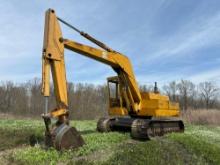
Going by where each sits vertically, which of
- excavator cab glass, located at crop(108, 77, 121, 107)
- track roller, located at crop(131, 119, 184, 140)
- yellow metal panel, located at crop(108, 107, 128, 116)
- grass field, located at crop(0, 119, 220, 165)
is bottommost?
grass field, located at crop(0, 119, 220, 165)

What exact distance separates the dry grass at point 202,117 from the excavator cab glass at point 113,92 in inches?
660

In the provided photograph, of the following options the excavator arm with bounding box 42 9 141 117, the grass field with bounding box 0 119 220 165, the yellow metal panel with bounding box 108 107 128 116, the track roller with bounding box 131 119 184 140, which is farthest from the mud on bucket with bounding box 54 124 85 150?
the yellow metal panel with bounding box 108 107 128 116

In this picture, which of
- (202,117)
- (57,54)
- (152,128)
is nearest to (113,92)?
(152,128)

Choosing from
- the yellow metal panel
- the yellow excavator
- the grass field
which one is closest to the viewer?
the grass field

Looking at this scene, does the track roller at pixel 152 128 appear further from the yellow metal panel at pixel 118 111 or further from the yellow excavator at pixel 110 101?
the yellow metal panel at pixel 118 111

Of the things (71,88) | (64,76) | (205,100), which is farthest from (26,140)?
(205,100)

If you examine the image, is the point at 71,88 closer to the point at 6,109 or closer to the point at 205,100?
the point at 6,109

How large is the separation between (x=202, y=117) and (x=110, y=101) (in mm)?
17555

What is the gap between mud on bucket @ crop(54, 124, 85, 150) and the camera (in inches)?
356

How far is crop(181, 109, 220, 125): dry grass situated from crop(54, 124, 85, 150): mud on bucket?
2157 cm

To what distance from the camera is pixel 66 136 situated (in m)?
9.18

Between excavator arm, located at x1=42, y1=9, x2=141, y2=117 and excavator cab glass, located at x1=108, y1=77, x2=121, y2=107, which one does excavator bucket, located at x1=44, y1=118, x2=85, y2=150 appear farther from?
excavator cab glass, located at x1=108, y1=77, x2=121, y2=107

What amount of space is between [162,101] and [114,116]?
7.16ft

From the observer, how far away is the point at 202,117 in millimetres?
29781
